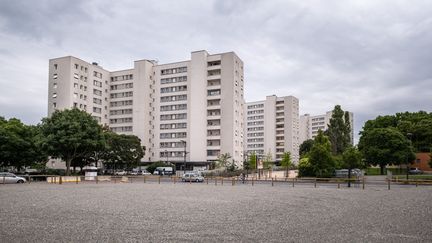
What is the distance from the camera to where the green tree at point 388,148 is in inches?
2623

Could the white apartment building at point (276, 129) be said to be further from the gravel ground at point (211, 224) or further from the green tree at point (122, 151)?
the gravel ground at point (211, 224)

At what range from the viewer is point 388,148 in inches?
2672

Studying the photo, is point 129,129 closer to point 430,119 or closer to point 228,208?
point 430,119

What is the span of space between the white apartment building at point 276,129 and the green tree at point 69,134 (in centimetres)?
9923

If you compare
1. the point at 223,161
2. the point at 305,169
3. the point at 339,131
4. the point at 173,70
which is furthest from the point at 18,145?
the point at 339,131

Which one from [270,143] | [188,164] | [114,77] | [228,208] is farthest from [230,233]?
[270,143]

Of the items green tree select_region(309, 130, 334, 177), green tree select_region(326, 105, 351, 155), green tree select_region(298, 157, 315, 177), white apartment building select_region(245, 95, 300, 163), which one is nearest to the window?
green tree select_region(326, 105, 351, 155)

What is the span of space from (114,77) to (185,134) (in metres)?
30.3

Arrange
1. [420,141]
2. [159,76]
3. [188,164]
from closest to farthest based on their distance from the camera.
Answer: [420,141] → [188,164] → [159,76]

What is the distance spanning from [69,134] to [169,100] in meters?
48.0

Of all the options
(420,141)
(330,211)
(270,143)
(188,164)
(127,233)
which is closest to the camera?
(127,233)

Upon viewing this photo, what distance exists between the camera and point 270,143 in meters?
154

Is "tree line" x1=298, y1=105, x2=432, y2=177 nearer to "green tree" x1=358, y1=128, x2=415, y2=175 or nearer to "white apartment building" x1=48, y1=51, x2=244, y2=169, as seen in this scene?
"green tree" x1=358, y1=128, x2=415, y2=175

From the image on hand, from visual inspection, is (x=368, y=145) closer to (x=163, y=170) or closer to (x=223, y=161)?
(x=223, y=161)
